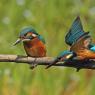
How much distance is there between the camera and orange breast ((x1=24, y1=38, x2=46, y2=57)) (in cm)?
178

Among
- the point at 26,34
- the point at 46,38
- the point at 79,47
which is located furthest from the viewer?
the point at 46,38

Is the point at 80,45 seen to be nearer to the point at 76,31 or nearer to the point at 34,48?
the point at 76,31

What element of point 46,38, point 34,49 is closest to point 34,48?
point 34,49

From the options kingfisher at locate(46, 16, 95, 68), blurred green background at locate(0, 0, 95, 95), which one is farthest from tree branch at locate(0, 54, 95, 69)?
blurred green background at locate(0, 0, 95, 95)

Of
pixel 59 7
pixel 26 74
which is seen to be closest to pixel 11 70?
pixel 26 74

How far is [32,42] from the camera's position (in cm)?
183

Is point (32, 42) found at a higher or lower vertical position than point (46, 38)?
lower

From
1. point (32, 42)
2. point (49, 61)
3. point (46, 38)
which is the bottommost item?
point (49, 61)

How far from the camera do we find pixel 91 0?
3926 millimetres

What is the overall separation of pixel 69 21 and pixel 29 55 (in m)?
2.06

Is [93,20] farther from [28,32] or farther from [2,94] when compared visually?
[28,32]

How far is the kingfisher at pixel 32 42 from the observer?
1.75 m

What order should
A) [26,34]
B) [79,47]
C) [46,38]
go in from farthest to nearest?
[46,38] < [26,34] < [79,47]

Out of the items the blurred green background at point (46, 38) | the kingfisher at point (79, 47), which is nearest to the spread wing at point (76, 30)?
the kingfisher at point (79, 47)
